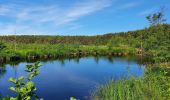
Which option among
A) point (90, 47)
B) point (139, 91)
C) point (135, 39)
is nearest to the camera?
point (139, 91)

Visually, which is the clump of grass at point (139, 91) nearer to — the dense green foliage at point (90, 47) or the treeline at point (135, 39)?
the dense green foliage at point (90, 47)

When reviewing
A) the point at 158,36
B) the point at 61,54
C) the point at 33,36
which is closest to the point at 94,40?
the point at 33,36

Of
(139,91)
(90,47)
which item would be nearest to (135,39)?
(90,47)

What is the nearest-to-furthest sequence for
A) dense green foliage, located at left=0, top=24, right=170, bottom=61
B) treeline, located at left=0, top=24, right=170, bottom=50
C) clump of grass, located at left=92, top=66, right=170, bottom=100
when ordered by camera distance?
clump of grass, located at left=92, top=66, right=170, bottom=100, dense green foliage, located at left=0, top=24, right=170, bottom=61, treeline, located at left=0, top=24, right=170, bottom=50

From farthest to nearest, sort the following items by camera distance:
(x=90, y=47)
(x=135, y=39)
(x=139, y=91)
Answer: (x=135, y=39) < (x=90, y=47) < (x=139, y=91)

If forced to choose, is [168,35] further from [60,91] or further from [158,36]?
[60,91]

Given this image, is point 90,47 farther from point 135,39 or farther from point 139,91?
point 139,91

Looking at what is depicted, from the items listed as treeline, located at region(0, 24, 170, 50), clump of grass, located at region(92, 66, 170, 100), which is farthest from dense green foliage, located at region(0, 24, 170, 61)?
clump of grass, located at region(92, 66, 170, 100)

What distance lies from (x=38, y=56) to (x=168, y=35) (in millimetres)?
29409

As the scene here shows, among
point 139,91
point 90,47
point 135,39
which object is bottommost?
point 139,91

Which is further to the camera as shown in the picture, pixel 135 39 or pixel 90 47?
pixel 135 39

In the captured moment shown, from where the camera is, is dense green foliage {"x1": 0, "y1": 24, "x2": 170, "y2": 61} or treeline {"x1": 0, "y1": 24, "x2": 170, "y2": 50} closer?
dense green foliage {"x1": 0, "y1": 24, "x2": 170, "y2": 61}

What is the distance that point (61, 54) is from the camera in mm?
54312

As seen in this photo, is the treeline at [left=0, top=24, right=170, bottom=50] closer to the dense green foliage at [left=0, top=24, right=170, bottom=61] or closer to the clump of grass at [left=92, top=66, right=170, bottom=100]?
the dense green foliage at [left=0, top=24, right=170, bottom=61]
